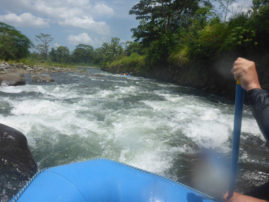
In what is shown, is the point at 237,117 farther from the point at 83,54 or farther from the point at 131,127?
the point at 83,54

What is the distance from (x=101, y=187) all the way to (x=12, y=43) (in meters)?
28.5

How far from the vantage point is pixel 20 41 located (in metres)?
25.1

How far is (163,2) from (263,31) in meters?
11.4

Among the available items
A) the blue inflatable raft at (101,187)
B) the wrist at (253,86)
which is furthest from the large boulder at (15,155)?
the wrist at (253,86)

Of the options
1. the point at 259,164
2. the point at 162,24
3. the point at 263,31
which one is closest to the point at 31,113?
the point at 259,164

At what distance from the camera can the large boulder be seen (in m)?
1.71

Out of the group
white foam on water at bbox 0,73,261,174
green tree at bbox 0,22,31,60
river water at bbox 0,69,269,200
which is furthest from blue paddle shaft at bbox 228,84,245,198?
green tree at bbox 0,22,31,60

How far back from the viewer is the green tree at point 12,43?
21370 mm

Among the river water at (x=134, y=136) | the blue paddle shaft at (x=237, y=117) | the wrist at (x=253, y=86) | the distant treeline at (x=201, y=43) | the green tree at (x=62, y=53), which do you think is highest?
the green tree at (x=62, y=53)

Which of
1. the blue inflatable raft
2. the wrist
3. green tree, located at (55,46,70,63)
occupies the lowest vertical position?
the blue inflatable raft

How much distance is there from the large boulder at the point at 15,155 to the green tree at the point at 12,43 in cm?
2470

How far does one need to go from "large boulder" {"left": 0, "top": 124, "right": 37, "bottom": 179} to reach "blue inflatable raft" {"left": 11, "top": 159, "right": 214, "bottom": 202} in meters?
0.86

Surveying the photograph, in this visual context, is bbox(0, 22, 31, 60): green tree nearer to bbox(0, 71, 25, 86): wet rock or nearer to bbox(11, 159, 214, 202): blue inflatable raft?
bbox(0, 71, 25, 86): wet rock

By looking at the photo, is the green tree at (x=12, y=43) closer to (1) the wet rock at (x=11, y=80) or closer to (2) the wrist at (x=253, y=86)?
(1) the wet rock at (x=11, y=80)
